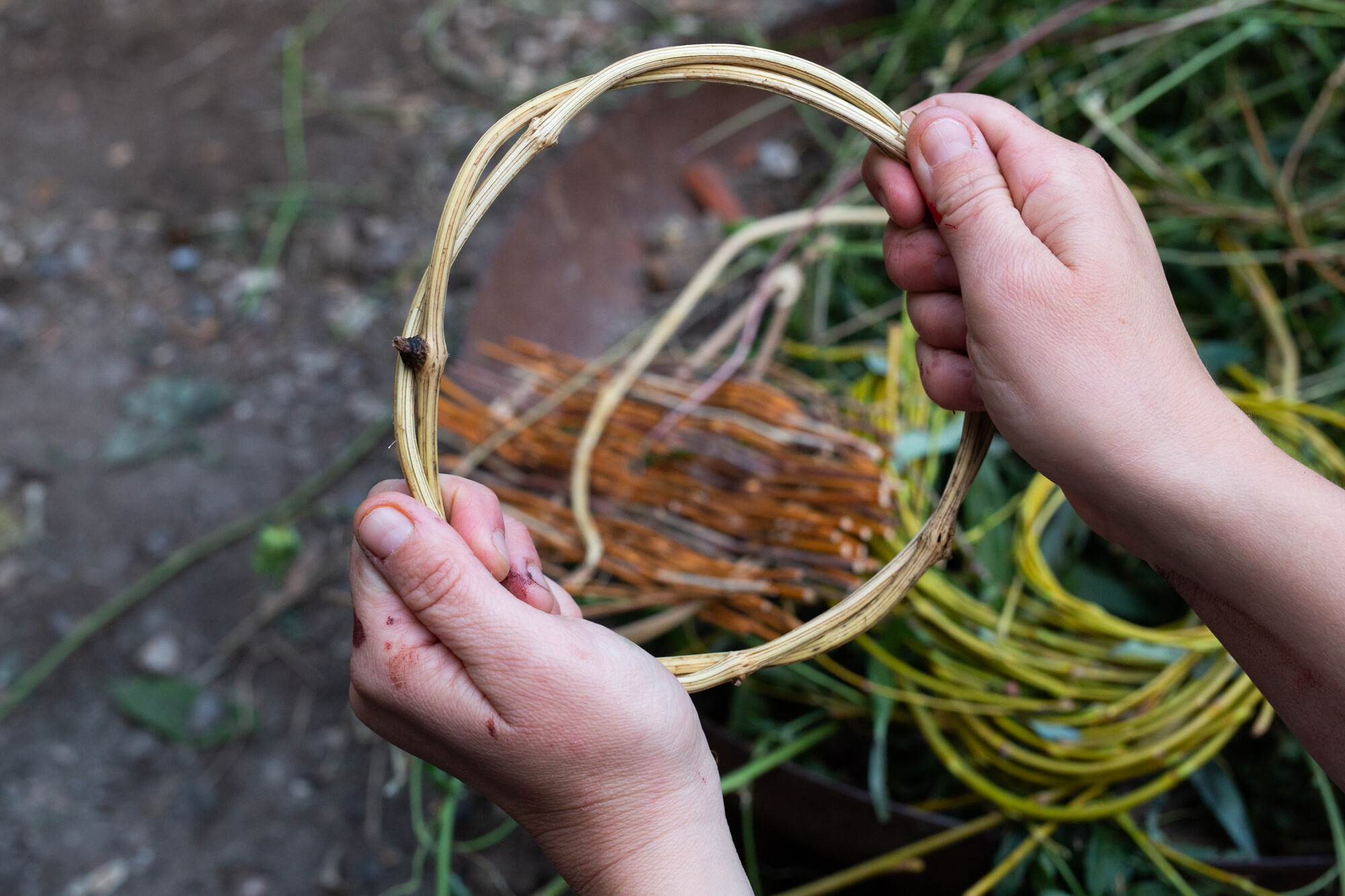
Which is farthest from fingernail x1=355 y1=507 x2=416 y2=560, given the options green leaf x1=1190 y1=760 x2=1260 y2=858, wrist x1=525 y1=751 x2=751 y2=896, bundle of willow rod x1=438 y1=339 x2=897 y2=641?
green leaf x1=1190 y1=760 x2=1260 y2=858

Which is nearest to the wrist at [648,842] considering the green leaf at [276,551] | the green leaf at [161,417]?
the green leaf at [276,551]

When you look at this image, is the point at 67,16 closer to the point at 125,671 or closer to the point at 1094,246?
the point at 125,671

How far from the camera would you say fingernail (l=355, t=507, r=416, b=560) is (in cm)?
50

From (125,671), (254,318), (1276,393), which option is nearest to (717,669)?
(1276,393)

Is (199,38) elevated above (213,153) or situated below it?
above

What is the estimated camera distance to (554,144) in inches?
22.0

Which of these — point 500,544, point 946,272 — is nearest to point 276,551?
point 500,544

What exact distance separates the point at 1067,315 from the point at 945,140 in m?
0.14

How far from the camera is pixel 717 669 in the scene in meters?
0.58

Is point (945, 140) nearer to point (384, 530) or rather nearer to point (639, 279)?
point (384, 530)

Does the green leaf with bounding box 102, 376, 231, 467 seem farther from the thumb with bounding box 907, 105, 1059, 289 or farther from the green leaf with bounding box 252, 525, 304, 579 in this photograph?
the thumb with bounding box 907, 105, 1059, 289

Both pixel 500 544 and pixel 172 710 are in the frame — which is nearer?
pixel 500 544

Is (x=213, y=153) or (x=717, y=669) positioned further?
(x=213, y=153)

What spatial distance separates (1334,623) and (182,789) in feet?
4.30
